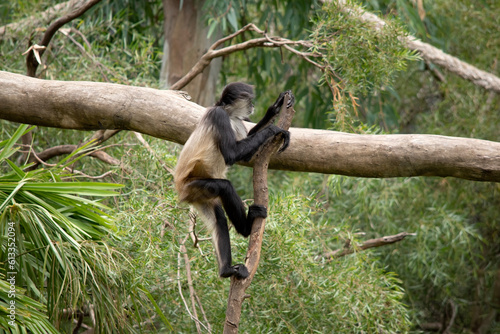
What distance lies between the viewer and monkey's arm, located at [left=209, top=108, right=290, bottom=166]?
12.3 feet

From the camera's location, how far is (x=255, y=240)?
3.24 metres

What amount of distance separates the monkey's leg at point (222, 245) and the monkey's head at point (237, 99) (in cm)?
86

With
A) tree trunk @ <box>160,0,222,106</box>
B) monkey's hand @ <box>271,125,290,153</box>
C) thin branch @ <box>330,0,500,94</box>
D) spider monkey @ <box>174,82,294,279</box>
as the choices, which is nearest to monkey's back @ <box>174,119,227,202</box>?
spider monkey @ <box>174,82,294,279</box>

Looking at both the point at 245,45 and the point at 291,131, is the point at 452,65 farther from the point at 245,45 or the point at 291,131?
the point at 291,131

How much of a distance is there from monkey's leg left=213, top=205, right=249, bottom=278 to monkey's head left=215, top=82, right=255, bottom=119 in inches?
34.0

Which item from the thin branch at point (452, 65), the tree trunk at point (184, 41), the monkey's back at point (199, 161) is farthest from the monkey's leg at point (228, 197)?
the tree trunk at point (184, 41)

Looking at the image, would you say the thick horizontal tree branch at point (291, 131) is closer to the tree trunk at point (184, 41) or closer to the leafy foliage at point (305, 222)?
the leafy foliage at point (305, 222)

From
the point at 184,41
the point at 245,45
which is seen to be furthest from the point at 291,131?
the point at 184,41

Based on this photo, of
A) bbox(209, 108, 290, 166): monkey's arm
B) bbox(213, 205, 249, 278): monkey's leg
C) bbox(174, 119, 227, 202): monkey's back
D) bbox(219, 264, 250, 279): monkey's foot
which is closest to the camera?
bbox(219, 264, 250, 279): monkey's foot

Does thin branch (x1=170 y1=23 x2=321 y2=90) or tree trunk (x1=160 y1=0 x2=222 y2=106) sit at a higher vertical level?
thin branch (x1=170 y1=23 x2=321 y2=90)

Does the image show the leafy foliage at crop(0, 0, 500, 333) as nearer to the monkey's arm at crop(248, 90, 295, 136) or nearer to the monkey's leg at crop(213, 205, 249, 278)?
the monkey's leg at crop(213, 205, 249, 278)

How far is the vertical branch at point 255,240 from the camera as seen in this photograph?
314cm

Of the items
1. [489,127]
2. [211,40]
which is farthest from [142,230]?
[489,127]

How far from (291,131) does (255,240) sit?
1120mm
